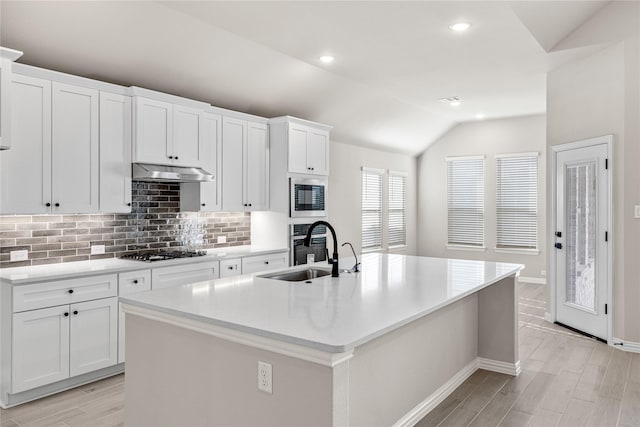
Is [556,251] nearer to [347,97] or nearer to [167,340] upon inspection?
[347,97]

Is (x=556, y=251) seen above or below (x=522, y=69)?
below

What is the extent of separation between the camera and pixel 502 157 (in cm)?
827

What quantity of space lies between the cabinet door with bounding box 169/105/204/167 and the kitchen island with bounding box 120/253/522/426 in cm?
182

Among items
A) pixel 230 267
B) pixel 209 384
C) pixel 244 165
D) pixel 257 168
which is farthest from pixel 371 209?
pixel 209 384

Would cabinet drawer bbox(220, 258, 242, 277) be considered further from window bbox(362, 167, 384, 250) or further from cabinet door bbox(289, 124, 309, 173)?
window bbox(362, 167, 384, 250)

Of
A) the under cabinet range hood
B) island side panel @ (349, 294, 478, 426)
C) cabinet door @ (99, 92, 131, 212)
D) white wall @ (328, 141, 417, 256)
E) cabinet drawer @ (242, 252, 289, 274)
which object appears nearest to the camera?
island side panel @ (349, 294, 478, 426)

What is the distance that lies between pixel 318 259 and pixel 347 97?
2.18 metres

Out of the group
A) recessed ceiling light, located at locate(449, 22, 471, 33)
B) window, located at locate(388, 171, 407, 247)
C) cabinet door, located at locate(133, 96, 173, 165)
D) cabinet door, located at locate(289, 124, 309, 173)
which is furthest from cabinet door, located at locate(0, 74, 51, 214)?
window, located at locate(388, 171, 407, 247)

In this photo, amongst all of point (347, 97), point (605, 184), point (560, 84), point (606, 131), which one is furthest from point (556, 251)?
point (347, 97)

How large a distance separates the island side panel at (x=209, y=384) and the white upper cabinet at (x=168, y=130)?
200 cm

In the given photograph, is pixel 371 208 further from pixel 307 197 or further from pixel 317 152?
pixel 307 197

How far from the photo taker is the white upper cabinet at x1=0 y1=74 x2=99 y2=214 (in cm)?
327

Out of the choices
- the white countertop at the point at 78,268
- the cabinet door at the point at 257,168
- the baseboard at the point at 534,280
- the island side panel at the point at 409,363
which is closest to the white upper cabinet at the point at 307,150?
the cabinet door at the point at 257,168

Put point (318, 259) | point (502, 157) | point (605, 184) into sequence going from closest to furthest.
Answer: point (605, 184) → point (318, 259) → point (502, 157)
